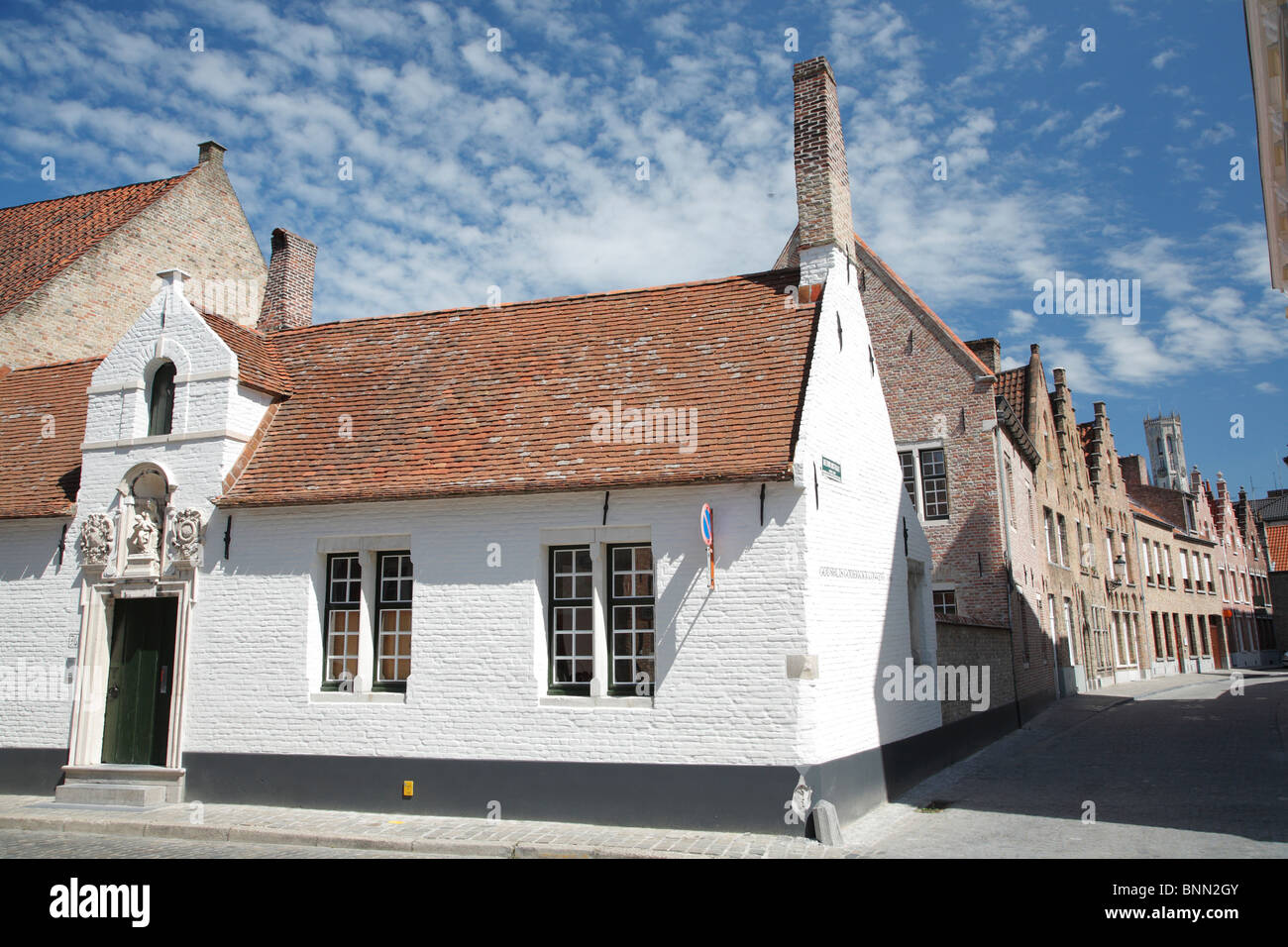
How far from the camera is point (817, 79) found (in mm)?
13141

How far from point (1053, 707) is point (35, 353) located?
2551cm

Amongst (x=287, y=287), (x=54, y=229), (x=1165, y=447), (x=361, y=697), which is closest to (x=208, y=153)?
(x=54, y=229)

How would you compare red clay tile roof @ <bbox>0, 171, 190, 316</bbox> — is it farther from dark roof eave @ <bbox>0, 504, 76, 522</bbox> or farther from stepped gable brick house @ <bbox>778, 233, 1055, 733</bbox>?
stepped gable brick house @ <bbox>778, 233, 1055, 733</bbox>

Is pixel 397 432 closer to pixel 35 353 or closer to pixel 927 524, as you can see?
pixel 35 353

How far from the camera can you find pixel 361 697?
11.5 meters

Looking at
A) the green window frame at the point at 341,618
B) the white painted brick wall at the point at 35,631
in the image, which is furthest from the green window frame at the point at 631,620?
the white painted brick wall at the point at 35,631

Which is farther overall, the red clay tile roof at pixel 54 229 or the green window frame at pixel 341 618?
the red clay tile roof at pixel 54 229

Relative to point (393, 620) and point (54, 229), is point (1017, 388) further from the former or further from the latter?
point (54, 229)

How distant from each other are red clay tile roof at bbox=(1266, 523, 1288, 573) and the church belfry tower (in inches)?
876

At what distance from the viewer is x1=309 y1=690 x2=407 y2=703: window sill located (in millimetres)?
11383

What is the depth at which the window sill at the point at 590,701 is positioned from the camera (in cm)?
1040

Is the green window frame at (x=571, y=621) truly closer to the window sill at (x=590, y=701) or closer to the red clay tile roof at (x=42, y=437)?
the window sill at (x=590, y=701)

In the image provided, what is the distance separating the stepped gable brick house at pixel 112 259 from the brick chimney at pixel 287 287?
4944 millimetres

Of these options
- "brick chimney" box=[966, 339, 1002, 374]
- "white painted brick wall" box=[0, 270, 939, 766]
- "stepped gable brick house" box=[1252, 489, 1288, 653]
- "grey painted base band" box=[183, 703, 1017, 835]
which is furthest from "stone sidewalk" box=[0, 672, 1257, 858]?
"stepped gable brick house" box=[1252, 489, 1288, 653]
